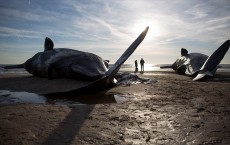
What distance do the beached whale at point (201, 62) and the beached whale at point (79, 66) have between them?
19.0 feet

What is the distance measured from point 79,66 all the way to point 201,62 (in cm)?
1007

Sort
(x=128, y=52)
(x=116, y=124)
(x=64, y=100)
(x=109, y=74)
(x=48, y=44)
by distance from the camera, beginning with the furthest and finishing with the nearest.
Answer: (x=48, y=44), (x=128, y=52), (x=109, y=74), (x=64, y=100), (x=116, y=124)

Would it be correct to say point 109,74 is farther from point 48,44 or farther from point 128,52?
point 48,44

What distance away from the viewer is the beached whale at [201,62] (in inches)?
455

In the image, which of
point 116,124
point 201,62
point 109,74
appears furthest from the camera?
point 201,62

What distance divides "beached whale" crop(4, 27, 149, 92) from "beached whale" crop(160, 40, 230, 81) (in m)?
5.78

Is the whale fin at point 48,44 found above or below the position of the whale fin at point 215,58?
above

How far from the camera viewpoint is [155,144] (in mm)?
2592

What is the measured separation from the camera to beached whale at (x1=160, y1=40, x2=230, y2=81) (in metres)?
11.5

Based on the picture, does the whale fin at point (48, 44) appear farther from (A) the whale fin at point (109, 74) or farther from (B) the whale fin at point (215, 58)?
(B) the whale fin at point (215, 58)

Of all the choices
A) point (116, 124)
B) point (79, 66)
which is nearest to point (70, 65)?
point (79, 66)

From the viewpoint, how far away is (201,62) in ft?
48.8

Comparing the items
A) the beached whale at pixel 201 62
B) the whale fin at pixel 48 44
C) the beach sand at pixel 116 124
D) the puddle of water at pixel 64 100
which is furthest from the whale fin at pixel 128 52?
the whale fin at pixel 48 44

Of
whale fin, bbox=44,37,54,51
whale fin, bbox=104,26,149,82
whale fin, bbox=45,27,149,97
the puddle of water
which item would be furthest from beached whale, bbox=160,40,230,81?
whale fin, bbox=44,37,54,51
